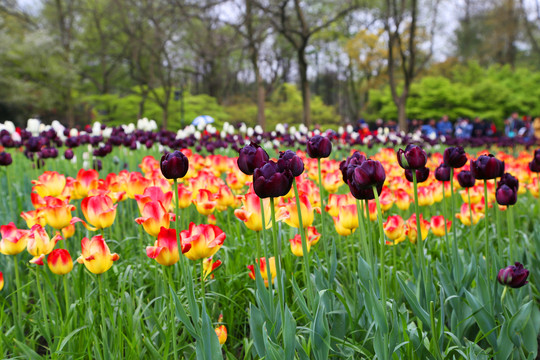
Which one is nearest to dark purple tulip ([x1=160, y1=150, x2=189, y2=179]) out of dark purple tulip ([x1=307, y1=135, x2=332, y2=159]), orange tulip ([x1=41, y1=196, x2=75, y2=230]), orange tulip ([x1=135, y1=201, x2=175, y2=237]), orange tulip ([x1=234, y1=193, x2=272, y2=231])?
orange tulip ([x1=135, y1=201, x2=175, y2=237])

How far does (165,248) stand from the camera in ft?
4.18

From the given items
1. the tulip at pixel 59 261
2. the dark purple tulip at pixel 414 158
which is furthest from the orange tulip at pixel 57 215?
the dark purple tulip at pixel 414 158

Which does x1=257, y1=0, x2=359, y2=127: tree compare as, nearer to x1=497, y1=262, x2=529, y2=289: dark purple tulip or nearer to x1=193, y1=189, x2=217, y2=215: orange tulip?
x1=193, y1=189, x2=217, y2=215: orange tulip

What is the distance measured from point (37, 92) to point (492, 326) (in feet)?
76.7

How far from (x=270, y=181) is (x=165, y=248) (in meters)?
0.41

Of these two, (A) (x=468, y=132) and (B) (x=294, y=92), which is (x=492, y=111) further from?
(B) (x=294, y=92)

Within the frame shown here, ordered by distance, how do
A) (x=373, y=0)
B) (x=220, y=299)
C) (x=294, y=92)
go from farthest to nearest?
(x=294, y=92), (x=373, y=0), (x=220, y=299)

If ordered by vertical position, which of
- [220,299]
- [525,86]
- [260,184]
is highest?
[525,86]

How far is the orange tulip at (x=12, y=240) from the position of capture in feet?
4.99

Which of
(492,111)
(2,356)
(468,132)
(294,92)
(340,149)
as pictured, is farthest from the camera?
(294,92)

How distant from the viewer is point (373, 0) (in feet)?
61.1

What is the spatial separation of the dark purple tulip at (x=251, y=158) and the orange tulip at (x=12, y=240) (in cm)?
88

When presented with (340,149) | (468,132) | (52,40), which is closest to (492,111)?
(468,132)

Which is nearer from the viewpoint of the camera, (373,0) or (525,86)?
(373,0)
